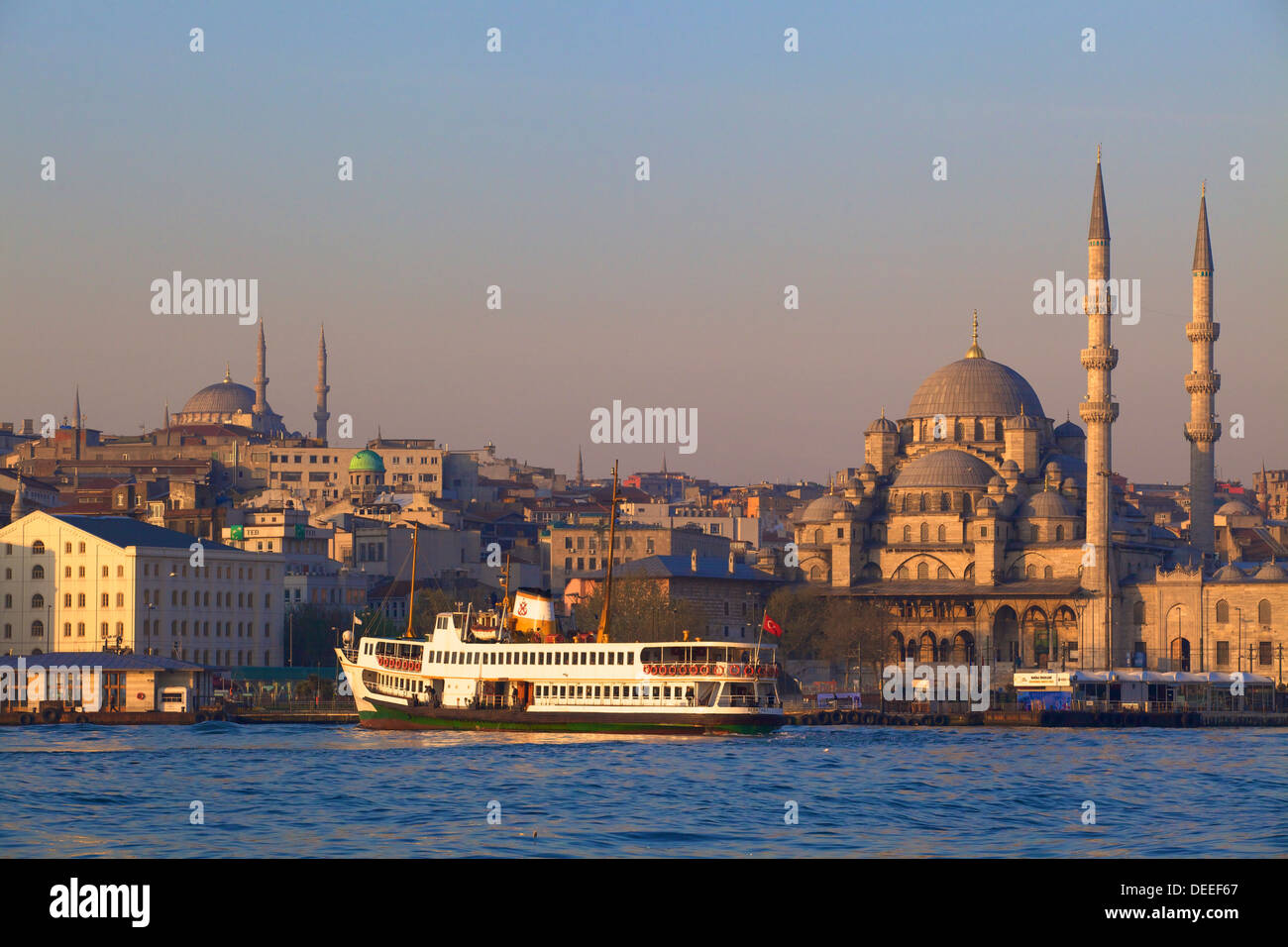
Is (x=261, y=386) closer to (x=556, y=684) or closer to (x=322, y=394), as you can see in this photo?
(x=322, y=394)

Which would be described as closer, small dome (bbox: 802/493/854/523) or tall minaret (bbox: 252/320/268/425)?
small dome (bbox: 802/493/854/523)

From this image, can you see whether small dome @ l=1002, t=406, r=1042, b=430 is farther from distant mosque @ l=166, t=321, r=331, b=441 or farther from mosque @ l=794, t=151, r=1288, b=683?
distant mosque @ l=166, t=321, r=331, b=441

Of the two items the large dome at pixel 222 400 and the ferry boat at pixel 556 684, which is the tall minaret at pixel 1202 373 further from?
the large dome at pixel 222 400

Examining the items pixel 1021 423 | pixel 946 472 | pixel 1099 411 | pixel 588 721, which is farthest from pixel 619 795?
pixel 1021 423

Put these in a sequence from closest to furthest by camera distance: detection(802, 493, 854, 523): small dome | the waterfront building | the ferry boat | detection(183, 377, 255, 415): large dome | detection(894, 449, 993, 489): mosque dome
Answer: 1. the ferry boat
2. the waterfront building
3. detection(894, 449, 993, 489): mosque dome
4. detection(802, 493, 854, 523): small dome
5. detection(183, 377, 255, 415): large dome

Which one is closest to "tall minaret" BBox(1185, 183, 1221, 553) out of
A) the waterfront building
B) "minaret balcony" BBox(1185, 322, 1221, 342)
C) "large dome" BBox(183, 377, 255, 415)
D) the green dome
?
"minaret balcony" BBox(1185, 322, 1221, 342)

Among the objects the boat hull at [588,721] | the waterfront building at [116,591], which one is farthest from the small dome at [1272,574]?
the waterfront building at [116,591]
